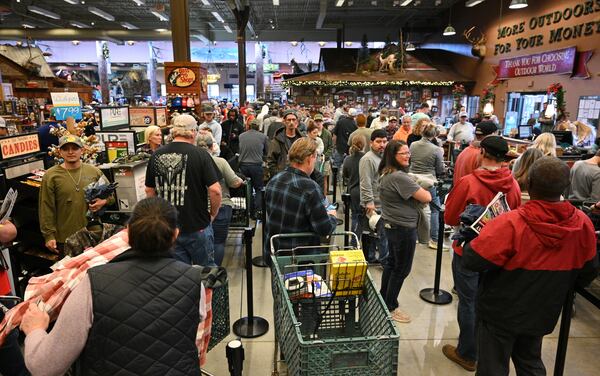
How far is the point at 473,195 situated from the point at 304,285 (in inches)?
49.7

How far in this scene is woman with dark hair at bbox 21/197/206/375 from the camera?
4.50 ft

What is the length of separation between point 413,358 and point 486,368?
1007 millimetres

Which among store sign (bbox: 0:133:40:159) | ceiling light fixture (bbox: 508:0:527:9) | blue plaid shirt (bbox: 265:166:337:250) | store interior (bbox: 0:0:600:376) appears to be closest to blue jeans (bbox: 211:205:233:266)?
store interior (bbox: 0:0:600:376)

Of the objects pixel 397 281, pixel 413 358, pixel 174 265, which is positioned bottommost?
pixel 413 358

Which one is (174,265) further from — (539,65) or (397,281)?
(539,65)

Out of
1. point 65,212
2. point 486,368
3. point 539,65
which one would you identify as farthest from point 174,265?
point 539,65

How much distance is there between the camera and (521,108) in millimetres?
13438

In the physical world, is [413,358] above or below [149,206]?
below

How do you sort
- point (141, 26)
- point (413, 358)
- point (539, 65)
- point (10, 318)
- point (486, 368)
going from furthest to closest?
point (141, 26) < point (539, 65) < point (413, 358) < point (486, 368) < point (10, 318)

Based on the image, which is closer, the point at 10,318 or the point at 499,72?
the point at 10,318

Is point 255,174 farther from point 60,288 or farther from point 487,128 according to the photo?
point 60,288

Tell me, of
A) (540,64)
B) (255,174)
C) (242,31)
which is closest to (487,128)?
(255,174)

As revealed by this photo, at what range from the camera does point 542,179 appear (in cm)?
188

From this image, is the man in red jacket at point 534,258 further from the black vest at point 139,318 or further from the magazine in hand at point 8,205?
the magazine in hand at point 8,205
